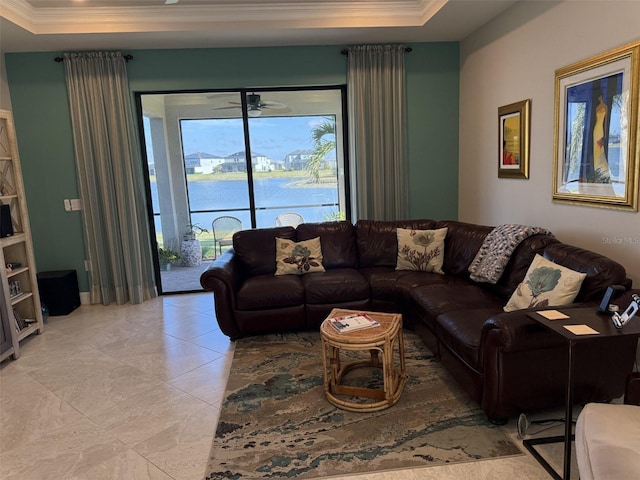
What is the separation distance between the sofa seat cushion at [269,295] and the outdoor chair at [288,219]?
70.5 inches

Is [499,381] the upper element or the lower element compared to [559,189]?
lower

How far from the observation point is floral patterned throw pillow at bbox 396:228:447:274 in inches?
153

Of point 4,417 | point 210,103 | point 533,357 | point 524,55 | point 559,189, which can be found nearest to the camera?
point 533,357

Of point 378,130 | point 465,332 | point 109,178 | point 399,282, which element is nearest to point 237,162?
point 109,178

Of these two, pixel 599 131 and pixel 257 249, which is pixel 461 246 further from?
pixel 257 249

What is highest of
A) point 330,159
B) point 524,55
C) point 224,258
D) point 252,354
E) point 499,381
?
point 524,55

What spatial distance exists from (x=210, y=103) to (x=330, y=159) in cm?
156

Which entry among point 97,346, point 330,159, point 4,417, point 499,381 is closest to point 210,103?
point 330,159

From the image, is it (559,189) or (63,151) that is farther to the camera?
(63,151)

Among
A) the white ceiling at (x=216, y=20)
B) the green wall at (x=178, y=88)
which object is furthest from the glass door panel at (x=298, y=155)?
the white ceiling at (x=216, y=20)

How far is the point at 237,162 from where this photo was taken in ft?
16.7

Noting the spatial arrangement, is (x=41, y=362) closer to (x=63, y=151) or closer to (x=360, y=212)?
(x=63, y=151)

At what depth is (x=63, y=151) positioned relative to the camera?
4625 millimetres

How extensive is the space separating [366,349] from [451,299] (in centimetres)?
87
